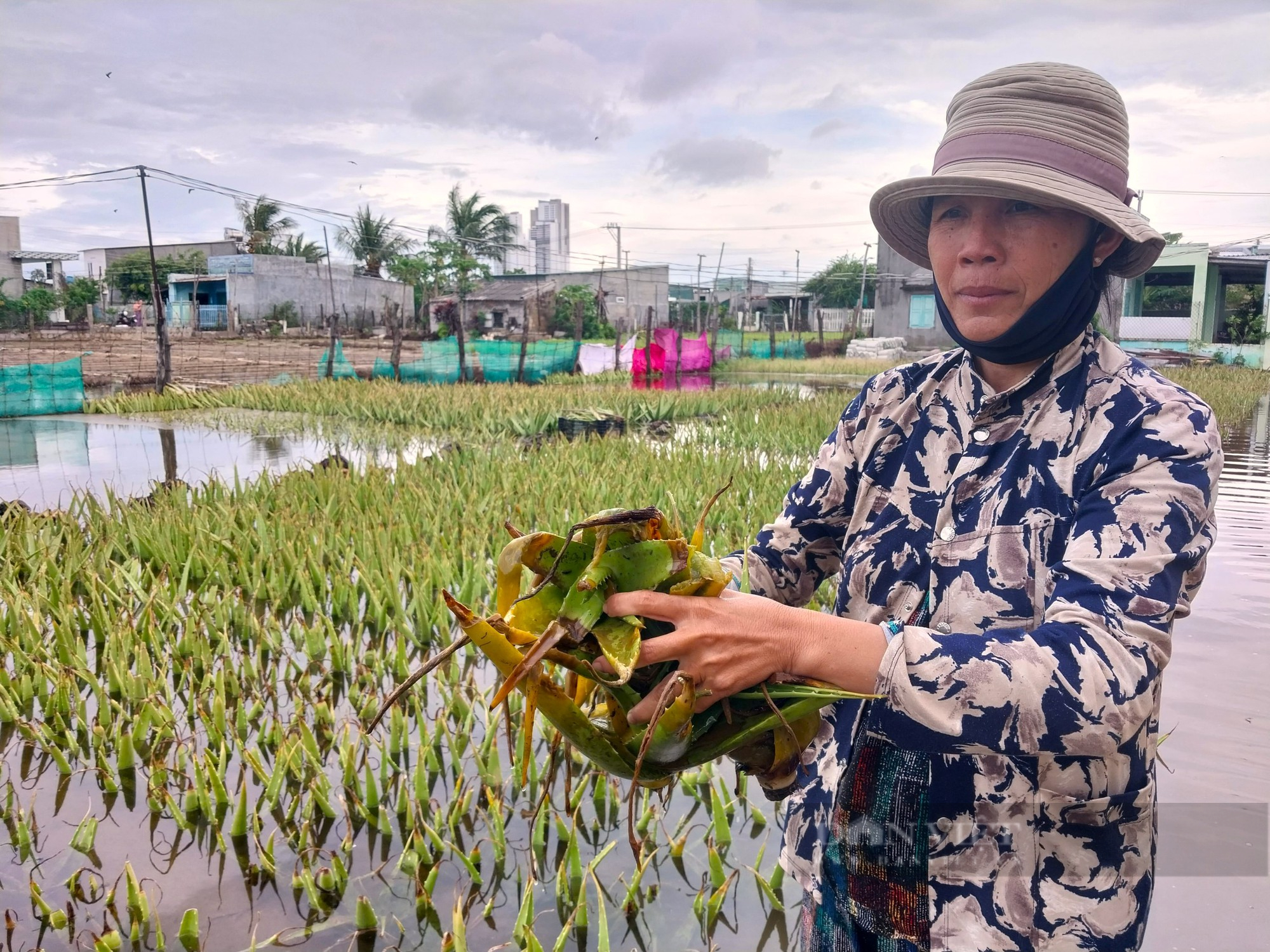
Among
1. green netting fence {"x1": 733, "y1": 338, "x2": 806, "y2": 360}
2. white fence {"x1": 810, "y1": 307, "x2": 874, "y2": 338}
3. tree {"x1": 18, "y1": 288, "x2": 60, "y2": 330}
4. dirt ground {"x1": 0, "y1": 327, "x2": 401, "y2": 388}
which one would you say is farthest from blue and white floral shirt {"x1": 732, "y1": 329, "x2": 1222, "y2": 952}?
white fence {"x1": 810, "y1": 307, "x2": 874, "y2": 338}

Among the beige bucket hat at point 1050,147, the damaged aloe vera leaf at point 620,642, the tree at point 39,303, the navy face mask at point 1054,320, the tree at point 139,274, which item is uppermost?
the tree at point 139,274

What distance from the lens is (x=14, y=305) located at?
2492 centimetres

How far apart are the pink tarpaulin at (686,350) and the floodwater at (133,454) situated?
511 inches

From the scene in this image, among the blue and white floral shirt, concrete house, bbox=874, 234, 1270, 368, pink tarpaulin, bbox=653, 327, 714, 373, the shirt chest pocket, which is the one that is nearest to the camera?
the blue and white floral shirt

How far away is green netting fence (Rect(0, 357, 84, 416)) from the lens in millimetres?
12805

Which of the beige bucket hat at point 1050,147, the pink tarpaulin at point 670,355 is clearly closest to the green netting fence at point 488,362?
the pink tarpaulin at point 670,355

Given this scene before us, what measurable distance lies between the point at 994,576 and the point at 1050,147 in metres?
0.55

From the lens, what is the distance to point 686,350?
25250 millimetres

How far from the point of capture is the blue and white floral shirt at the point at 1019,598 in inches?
36.2

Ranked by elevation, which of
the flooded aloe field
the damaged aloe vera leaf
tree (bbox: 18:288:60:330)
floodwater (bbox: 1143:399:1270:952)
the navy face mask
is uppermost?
tree (bbox: 18:288:60:330)

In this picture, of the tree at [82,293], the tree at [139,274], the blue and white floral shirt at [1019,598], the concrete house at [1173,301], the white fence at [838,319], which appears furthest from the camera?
the white fence at [838,319]

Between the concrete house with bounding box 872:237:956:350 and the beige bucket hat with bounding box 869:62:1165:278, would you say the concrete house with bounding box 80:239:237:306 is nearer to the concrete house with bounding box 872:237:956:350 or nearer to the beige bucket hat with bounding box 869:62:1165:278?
the concrete house with bounding box 872:237:956:350

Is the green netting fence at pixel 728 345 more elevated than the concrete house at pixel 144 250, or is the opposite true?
the concrete house at pixel 144 250

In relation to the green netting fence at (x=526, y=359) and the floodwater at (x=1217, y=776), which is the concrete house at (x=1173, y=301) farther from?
Result: the floodwater at (x=1217, y=776)
